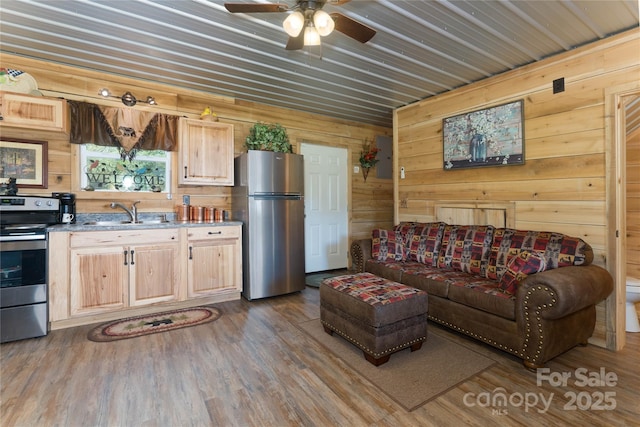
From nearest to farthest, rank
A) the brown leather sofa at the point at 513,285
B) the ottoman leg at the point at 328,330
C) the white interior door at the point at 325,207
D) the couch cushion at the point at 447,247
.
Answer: the brown leather sofa at the point at 513,285 < the ottoman leg at the point at 328,330 < the couch cushion at the point at 447,247 < the white interior door at the point at 325,207

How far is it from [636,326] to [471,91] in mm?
2780

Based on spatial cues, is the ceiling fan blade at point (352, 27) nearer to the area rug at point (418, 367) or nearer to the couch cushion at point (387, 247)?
the couch cushion at point (387, 247)

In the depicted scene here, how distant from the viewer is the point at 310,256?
494cm

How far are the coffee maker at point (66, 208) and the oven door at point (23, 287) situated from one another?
490 millimetres

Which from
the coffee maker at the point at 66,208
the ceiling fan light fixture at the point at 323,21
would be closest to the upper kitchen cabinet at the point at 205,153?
the coffee maker at the point at 66,208

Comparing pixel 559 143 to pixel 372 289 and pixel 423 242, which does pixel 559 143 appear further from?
pixel 372 289

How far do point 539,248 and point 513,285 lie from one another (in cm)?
53

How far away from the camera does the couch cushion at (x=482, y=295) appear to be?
2.21 metres

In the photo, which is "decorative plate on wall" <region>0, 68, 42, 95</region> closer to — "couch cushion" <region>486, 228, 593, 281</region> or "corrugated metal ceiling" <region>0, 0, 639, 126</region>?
"corrugated metal ceiling" <region>0, 0, 639, 126</region>

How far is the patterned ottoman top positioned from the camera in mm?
2213

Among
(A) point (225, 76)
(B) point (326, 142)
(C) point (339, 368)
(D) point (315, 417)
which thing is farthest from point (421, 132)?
(D) point (315, 417)

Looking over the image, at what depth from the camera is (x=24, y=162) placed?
2986 millimetres

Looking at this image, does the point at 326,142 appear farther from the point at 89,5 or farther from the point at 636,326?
the point at 636,326

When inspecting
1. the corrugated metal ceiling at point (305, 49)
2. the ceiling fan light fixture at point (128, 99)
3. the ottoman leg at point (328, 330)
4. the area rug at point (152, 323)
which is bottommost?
the area rug at point (152, 323)
